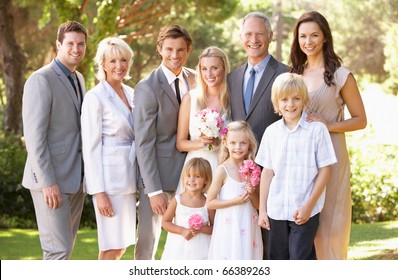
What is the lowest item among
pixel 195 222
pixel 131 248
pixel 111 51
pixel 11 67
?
pixel 131 248

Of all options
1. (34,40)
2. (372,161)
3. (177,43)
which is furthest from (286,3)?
(177,43)

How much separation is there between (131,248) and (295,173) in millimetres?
6109

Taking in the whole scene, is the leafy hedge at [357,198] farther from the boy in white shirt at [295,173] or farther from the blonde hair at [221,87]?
the boy in white shirt at [295,173]

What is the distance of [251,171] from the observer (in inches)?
224

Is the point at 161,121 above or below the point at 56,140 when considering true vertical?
above

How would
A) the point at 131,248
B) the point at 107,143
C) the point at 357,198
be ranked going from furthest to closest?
the point at 357,198 < the point at 131,248 < the point at 107,143

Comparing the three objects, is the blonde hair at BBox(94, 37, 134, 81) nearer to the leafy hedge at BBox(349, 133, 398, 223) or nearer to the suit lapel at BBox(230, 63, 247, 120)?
the suit lapel at BBox(230, 63, 247, 120)

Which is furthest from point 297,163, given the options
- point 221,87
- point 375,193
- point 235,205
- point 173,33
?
point 375,193

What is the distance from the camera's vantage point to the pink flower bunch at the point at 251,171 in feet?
18.6

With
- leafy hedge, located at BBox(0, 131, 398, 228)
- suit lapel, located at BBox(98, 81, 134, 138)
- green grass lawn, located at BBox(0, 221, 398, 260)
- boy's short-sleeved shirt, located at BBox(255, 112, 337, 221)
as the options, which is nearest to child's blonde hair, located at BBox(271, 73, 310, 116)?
boy's short-sleeved shirt, located at BBox(255, 112, 337, 221)

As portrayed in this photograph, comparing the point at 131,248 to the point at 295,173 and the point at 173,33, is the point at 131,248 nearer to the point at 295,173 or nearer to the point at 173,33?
the point at 173,33

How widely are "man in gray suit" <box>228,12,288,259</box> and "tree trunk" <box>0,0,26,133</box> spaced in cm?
1102

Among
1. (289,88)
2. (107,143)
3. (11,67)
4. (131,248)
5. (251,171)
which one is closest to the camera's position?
(289,88)

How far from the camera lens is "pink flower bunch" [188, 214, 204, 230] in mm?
5945
